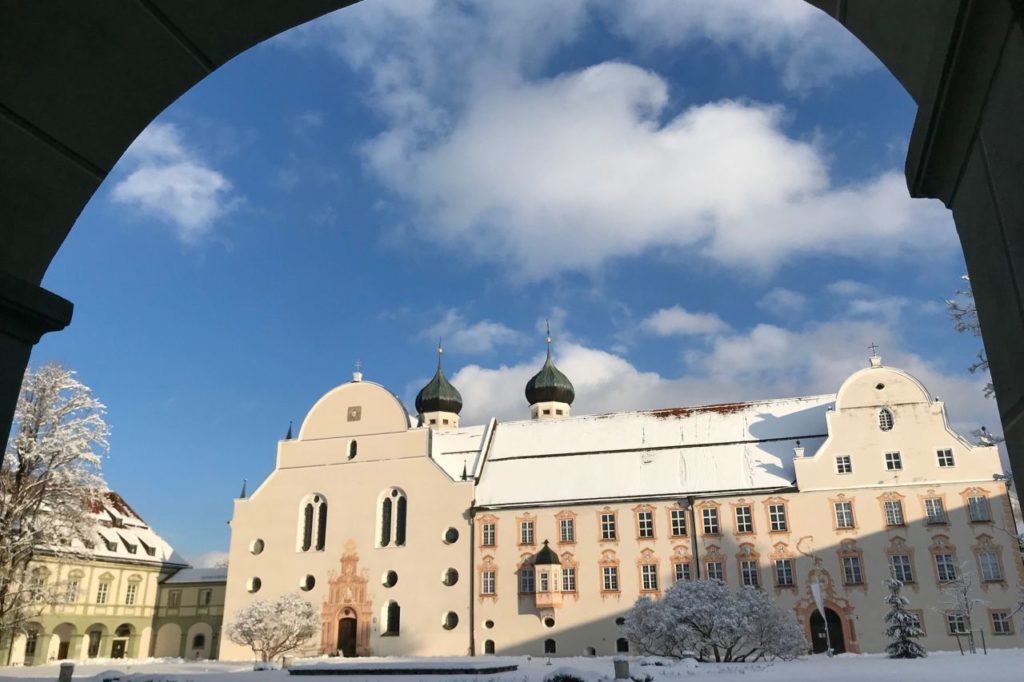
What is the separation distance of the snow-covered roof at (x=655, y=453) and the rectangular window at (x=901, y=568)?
198 inches

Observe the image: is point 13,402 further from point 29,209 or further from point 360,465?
point 360,465

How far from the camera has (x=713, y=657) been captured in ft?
87.2

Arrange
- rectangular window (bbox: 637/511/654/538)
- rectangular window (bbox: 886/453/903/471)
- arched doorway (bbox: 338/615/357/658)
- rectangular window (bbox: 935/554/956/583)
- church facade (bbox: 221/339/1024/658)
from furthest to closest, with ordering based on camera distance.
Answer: arched doorway (bbox: 338/615/357/658) → rectangular window (bbox: 637/511/654/538) → rectangular window (bbox: 886/453/903/471) → church facade (bbox: 221/339/1024/658) → rectangular window (bbox: 935/554/956/583)

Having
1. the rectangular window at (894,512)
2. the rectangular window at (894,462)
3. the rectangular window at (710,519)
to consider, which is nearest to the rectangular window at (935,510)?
the rectangular window at (894,512)

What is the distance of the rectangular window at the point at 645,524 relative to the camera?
37.2 metres

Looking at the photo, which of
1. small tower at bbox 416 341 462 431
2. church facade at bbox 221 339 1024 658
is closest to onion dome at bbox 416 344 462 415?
small tower at bbox 416 341 462 431

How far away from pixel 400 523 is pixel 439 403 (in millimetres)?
14031

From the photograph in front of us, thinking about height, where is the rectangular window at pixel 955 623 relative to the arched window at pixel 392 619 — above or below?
below

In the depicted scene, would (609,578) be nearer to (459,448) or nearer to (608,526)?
(608,526)

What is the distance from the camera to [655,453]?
40.2 meters

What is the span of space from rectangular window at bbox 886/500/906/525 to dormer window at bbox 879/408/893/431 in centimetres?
317

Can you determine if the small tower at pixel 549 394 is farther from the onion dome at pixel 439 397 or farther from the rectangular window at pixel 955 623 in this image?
the rectangular window at pixel 955 623

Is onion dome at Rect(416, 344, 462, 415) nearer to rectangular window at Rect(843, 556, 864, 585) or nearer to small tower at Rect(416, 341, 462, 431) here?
small tower at Rect(416, 341, 462, 431)

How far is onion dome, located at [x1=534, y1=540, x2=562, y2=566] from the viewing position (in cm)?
3725
